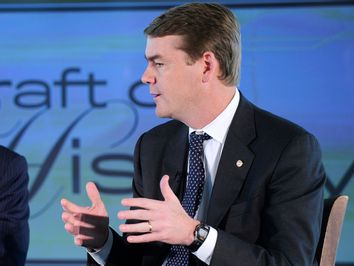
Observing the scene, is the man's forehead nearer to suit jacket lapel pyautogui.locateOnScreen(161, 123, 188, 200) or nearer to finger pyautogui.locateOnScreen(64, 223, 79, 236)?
suit jacket lapel pyautogui.locateOnScreen(161, 123, 188, 200)

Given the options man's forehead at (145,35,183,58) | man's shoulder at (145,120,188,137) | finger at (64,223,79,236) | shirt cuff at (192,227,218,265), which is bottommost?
finger at (64,223,79,236)

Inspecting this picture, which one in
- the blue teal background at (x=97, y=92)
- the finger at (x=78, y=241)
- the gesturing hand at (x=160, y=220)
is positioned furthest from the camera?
the blue teal background at (x=97, y=92)

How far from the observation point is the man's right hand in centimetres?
183

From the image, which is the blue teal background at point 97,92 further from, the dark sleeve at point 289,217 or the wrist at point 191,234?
the wrist at point 191,234

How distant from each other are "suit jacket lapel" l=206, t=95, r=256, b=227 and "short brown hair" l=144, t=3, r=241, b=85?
0.15 metres

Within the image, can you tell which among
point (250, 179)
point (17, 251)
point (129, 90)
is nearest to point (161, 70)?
point (250, 179)

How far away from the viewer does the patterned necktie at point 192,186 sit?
1907mm

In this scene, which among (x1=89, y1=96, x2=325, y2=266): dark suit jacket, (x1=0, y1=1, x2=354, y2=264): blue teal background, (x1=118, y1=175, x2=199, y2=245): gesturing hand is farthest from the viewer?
(x1=0, y1=1, x2=354, y2=264): blue teal background

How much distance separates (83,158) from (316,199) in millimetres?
1979

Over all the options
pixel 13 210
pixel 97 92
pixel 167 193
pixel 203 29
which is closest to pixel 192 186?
pixel 167 193

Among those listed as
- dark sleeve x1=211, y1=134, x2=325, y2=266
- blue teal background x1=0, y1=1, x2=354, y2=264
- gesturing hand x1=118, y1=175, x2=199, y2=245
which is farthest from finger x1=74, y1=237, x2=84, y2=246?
blue teal background x1=0, y1=1, x2=354, y2=264

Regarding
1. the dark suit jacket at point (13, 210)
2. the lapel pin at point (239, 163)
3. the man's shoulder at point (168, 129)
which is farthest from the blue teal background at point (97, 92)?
the lapel pin at point (239, 163)

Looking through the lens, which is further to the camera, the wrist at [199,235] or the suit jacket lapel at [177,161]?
the suit jacket lapel at [177,161]

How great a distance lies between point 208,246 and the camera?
66.2 inches
